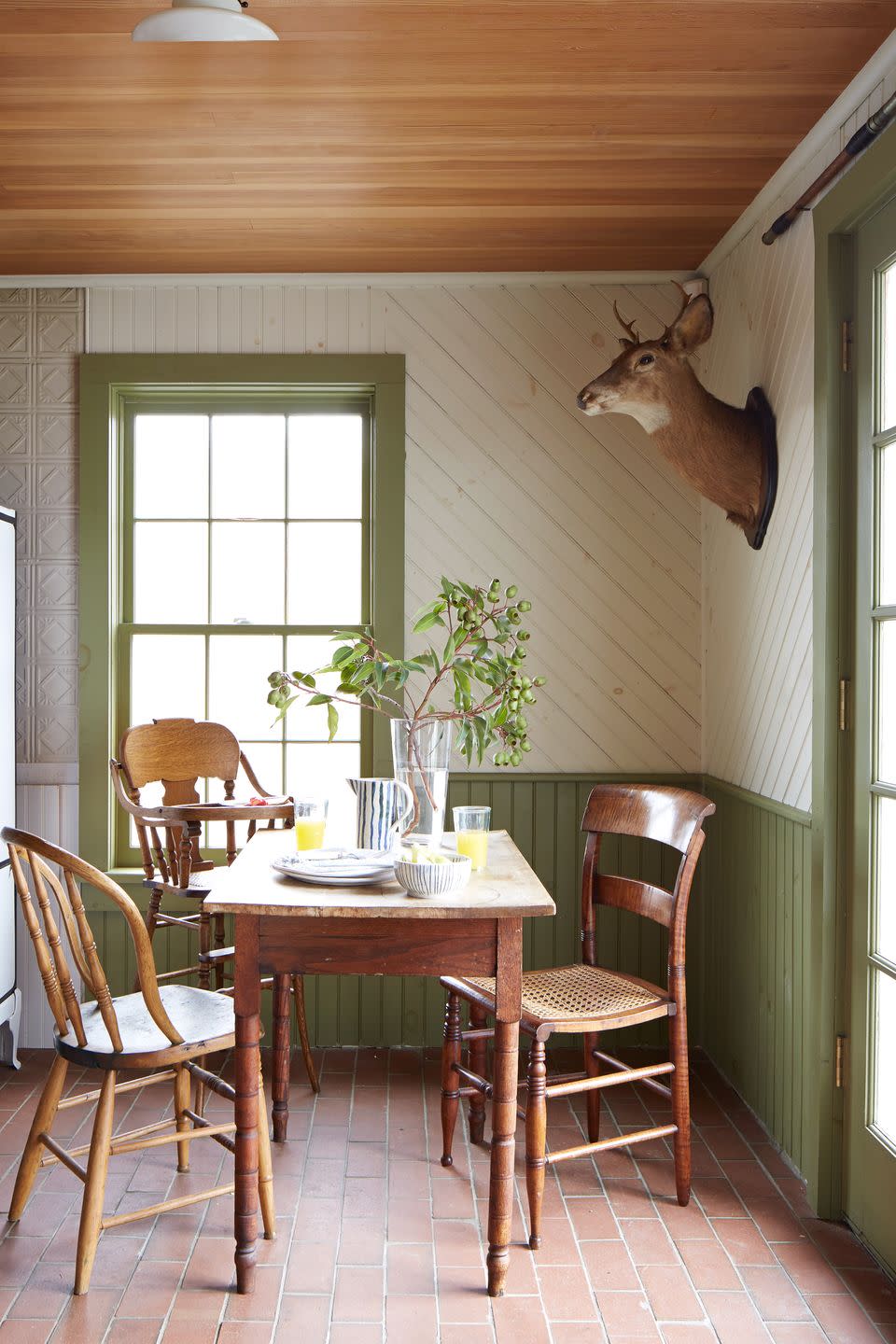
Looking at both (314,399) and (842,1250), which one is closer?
(842,1250)

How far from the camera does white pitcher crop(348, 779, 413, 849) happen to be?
Result: 2.93 meters

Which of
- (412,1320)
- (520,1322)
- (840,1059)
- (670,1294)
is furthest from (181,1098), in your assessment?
(840,1059)

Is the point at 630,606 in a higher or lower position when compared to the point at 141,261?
lower

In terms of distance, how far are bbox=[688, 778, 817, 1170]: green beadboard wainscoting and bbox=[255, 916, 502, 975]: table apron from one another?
109 centimetres

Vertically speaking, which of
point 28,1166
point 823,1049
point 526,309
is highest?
point 526,309

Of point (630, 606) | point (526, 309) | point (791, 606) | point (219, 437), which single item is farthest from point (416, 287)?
point (791, 606)

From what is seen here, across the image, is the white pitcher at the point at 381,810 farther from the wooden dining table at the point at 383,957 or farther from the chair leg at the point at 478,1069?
the chair leg at the point at 478,1069

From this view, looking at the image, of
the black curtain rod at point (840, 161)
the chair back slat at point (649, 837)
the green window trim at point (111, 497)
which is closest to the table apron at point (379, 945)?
the chair back slat at point (649, 837)

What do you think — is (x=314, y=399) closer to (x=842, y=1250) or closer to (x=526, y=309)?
(x=526, y=309)

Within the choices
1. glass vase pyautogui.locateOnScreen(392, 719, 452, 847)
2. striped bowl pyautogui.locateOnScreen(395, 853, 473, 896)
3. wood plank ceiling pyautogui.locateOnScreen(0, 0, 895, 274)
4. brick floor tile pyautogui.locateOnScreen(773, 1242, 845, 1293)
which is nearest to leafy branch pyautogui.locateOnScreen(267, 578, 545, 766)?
glass vase pyautogui.locateOnScreen(392, 719, 452, 847)

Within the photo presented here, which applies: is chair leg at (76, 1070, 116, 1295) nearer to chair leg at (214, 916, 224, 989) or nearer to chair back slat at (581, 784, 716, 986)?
chair leg at (214, 916, 224, 989)

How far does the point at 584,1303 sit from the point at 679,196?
3.17m

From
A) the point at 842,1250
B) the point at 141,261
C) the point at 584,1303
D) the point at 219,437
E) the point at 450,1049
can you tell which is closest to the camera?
the point at 584,1303

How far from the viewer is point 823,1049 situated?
9.73ft
